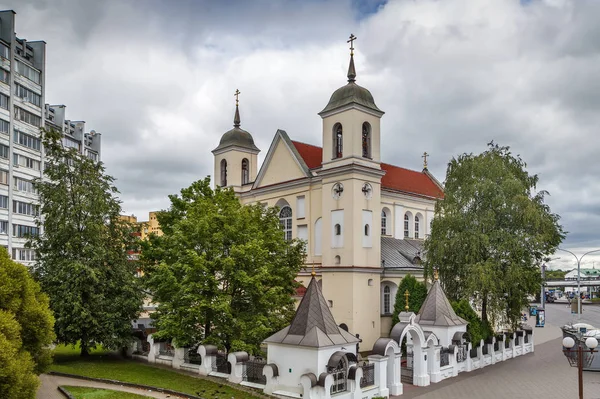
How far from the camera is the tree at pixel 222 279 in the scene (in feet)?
73.9

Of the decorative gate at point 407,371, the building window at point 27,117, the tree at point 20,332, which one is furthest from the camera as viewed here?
the building window at point 27,117

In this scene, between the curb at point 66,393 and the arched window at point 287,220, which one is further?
the arched window at point 287,220

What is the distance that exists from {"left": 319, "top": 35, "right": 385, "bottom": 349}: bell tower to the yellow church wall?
13.6 ft

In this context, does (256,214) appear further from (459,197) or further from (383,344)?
(459,197)

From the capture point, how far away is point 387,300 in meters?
34.2

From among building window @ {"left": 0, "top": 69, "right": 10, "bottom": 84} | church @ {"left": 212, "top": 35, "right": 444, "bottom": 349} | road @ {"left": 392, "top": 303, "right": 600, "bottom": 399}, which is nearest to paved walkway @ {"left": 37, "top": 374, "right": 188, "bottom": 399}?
road @ {"left": 392, "top": 303, "right": 600, "bottom": 399}

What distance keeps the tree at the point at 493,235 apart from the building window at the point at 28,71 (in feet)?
131

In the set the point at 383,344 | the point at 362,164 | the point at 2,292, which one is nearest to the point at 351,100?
the point at 362,164

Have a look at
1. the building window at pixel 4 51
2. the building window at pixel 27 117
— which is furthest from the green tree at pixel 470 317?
the building window at pixel 4 51

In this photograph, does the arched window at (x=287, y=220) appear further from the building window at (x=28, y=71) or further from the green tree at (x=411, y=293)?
the building window at (x=28, y=71)

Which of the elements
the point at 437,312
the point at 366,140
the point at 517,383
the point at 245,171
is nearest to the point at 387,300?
the point at 437,312

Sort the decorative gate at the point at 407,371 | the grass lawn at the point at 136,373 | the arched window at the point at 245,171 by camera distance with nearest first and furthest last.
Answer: the grass lawn at the point at 136,373 → the decorative gate at the point at 407,371 → the arched window at the point at 245,171

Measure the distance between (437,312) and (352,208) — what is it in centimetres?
828

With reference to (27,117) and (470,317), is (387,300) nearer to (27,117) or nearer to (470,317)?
(470,317)
